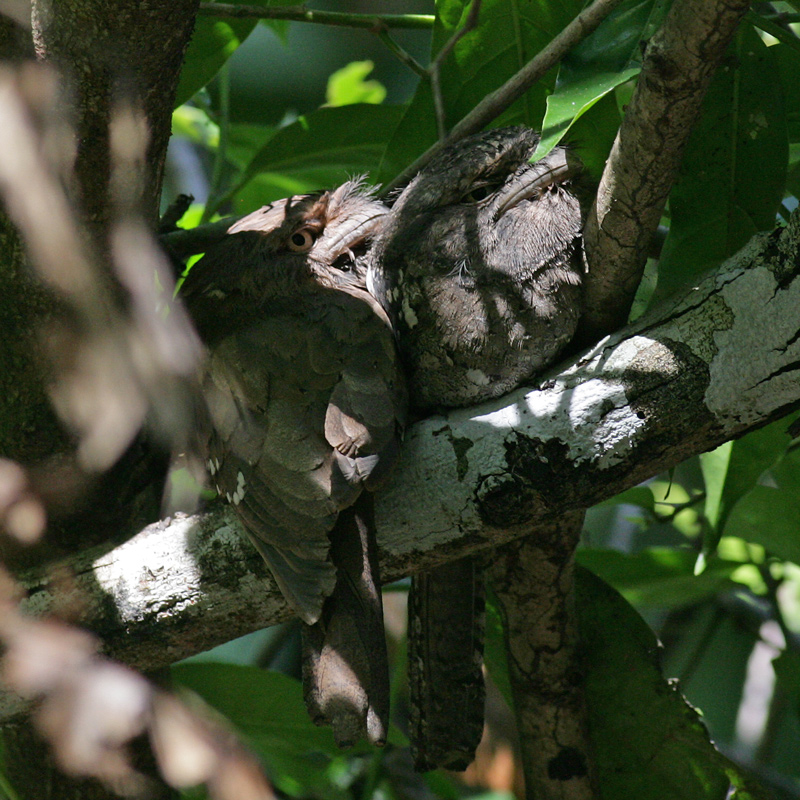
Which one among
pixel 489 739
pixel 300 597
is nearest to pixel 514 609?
pixel 300 597

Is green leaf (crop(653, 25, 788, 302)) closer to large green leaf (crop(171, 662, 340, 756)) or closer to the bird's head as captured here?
the bird's head

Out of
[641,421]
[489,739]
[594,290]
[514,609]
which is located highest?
[594,290]

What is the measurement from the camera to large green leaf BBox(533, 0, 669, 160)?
1.41m

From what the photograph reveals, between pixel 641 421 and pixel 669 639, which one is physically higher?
pixel 641 421

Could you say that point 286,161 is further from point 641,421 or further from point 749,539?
point 749,539

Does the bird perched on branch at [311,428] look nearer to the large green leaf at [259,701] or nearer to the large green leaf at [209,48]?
the large green leaf at [209,48]

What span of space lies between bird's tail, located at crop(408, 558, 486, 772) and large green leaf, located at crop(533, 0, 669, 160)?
97 centimetres

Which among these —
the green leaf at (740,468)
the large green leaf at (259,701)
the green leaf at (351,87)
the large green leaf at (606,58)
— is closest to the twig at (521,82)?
the large green leaf at (606,58)

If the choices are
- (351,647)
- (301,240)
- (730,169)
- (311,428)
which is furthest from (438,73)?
(351,647)

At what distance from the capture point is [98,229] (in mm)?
1620

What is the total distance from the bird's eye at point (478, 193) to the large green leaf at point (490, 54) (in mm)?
219

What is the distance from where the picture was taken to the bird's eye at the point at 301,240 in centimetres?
199

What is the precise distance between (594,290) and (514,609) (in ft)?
2.41

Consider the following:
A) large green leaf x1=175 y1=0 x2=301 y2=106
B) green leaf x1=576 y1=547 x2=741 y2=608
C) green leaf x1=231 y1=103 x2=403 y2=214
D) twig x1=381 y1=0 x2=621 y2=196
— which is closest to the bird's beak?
twig x1=381 y1=0 x2=621 y2=196
